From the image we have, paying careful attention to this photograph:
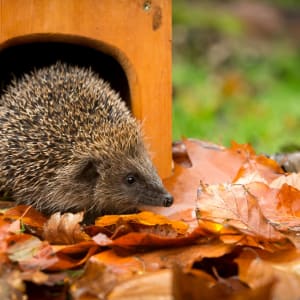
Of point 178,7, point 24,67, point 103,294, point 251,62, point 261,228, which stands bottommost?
point 103,294

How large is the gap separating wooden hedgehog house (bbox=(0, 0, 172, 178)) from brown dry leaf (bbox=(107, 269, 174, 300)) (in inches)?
76.2

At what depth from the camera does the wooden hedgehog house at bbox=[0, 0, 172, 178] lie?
415 centimetres

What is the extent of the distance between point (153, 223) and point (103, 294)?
2.79ft

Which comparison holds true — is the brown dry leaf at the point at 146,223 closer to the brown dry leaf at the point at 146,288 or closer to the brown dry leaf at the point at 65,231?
the brown dry leaf at the point at 65,231

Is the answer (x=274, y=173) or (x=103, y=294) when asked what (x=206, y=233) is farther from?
(x=274, y=173)

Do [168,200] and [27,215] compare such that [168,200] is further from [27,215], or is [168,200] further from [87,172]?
[27,215]

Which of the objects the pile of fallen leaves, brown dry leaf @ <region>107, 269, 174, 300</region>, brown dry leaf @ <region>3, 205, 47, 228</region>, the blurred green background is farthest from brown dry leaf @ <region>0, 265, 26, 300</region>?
the blurred green background

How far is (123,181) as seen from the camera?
407 cm

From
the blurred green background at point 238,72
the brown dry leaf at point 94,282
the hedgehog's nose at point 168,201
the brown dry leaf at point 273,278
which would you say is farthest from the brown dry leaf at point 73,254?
the blurred green background at point 238,72

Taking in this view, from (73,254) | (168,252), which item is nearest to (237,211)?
(168,252)

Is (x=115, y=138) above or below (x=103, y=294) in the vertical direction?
above

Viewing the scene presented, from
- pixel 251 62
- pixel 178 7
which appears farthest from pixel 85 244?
pixel 178 7

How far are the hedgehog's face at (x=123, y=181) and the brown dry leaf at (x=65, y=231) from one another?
0.73 meters

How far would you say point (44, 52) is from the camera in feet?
16.6
